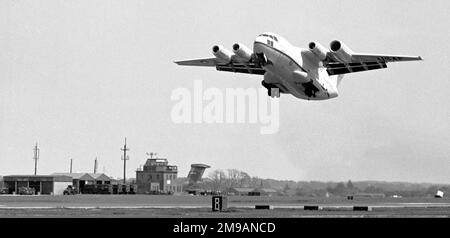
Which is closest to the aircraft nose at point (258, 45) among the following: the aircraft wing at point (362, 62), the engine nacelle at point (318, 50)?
the engine nacelle at point (318, 50)

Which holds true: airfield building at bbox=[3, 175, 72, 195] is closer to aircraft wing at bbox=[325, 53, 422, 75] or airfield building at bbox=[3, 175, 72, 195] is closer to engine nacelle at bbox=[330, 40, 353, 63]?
aircraft wing at bbox=[325, 53, 422, 75]

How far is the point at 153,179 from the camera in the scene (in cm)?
16950

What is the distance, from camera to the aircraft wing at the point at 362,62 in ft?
216

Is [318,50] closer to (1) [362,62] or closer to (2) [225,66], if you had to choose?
(1) [362,62]

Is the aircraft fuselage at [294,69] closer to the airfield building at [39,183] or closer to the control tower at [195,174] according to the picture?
the airfield building at [39,183]

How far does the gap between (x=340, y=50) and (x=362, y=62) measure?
7.01 m

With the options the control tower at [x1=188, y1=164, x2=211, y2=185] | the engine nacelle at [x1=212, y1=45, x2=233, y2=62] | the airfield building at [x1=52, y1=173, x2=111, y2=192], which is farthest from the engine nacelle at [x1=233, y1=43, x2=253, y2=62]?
the control tower at [x1=188, y1=164, x2=211, y2=185]

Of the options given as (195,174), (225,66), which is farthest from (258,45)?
(195,174)

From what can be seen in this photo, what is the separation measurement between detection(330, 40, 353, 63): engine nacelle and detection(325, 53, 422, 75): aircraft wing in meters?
1.51

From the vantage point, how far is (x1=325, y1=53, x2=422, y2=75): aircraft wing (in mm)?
65938
